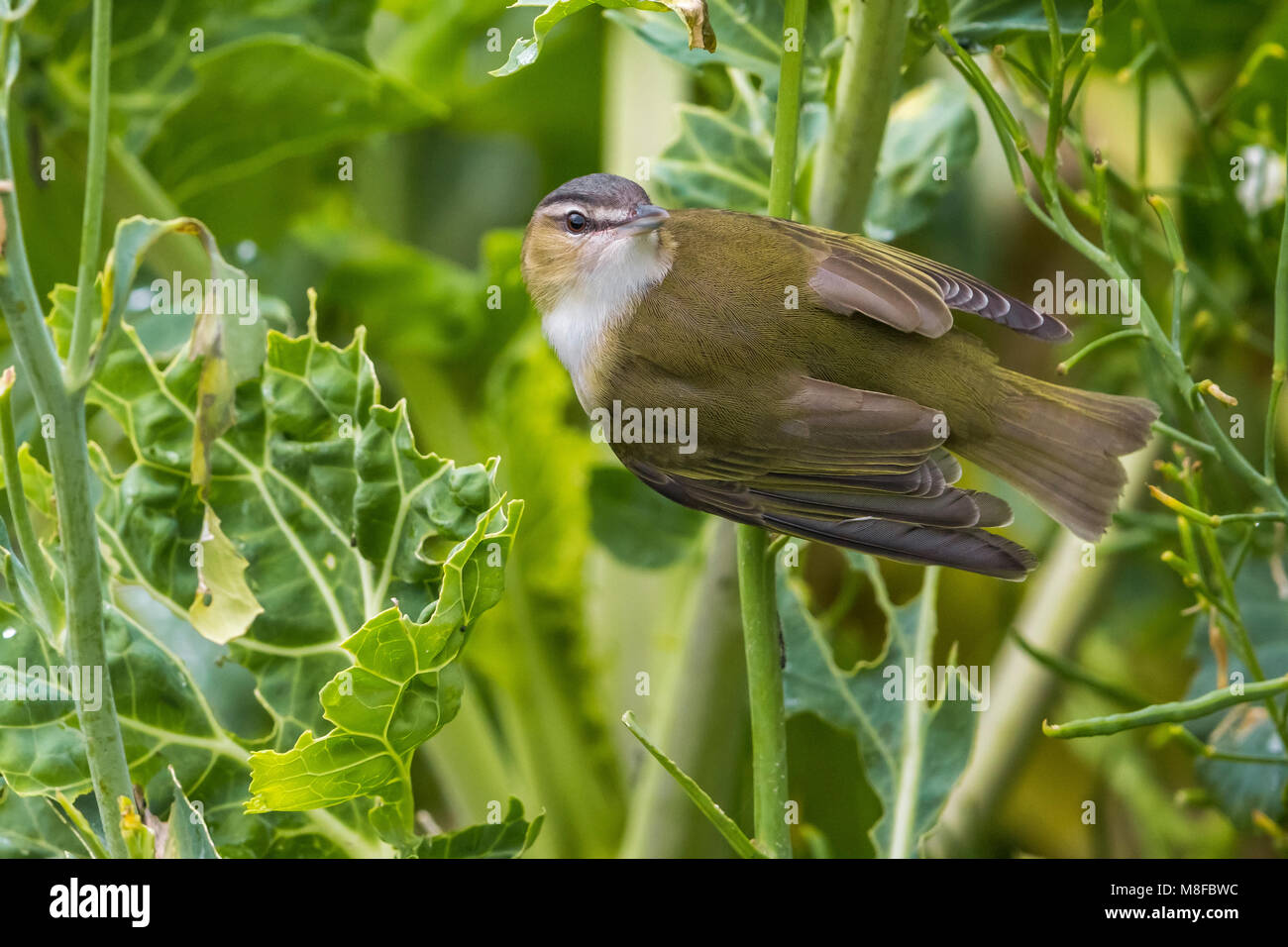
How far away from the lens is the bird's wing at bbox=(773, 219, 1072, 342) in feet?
3.62

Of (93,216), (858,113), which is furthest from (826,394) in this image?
(93,216)

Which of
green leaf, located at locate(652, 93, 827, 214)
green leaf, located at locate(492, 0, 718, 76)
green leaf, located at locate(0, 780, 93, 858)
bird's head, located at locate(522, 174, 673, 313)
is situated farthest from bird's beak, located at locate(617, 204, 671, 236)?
green leaf, located at locate(0, 780, 93, 858)

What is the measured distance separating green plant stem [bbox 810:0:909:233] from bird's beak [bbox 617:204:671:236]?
0.15 metres

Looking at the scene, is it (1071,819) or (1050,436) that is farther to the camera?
(1071,819)

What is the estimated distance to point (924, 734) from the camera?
123 cm

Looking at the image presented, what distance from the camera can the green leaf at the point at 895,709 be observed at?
3.92 ft

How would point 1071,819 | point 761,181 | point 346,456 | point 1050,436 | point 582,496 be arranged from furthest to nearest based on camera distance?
point 1071,819, point 582,496, point 761,181, point 1050,436, point 346,456

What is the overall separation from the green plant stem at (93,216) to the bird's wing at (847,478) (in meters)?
0.51

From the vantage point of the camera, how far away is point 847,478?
43.0 inches

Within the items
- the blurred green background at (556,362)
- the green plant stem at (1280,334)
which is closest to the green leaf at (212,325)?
the blurred green background at (556,362)

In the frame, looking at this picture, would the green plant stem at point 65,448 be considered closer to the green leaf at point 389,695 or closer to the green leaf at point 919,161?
the green leaf at point 389,695
